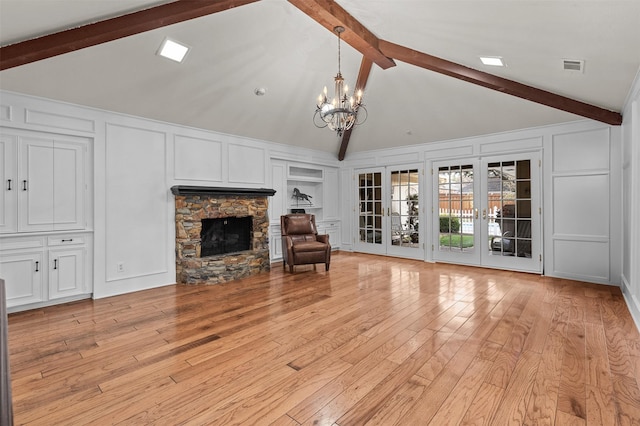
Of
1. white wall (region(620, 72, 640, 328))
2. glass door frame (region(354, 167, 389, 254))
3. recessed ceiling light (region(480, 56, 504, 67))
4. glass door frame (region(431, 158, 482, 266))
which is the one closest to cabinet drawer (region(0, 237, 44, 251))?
recessed ceiling light (region(480, 56, 504, 67))

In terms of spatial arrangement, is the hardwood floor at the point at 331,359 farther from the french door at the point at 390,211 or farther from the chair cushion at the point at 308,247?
the french door at the point at 390,211

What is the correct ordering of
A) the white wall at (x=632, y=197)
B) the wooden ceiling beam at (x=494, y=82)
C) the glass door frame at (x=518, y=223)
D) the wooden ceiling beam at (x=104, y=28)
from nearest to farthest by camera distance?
1. the wooden ceiling beam at (x=104, y=28)
2. the white wall at (x=632, y=197)
3. the wooden ceiling beam at (x=494, y=82)
4. the glass door frame at (x=518, y=223)

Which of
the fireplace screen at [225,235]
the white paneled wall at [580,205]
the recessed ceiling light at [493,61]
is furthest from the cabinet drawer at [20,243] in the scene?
the white paneled wall at [580,205]

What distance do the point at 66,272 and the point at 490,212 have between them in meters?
6.60

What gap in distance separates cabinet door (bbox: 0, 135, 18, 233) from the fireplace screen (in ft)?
7.54

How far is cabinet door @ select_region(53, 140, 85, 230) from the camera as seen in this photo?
13.1 ft

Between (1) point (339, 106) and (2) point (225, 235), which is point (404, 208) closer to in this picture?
(2) point (225, 235)

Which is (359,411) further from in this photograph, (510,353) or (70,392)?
(70,392)

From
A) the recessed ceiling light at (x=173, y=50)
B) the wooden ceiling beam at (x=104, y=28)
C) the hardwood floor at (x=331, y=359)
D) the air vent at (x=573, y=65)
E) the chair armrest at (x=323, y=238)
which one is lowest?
the hardwood floor at (x=331, y=359)

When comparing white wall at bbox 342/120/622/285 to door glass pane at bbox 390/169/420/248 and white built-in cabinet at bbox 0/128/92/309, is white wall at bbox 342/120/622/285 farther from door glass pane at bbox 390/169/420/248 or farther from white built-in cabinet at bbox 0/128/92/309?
white built-in cabinet at bbox 0/128/92/309

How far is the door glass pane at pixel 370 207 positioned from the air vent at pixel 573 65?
4.34m

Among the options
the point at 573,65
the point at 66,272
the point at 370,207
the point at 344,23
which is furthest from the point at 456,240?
the point at 66,272

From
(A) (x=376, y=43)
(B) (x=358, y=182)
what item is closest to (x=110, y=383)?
(A) (x=376, y=43)

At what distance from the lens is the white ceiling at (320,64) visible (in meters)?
2.68
